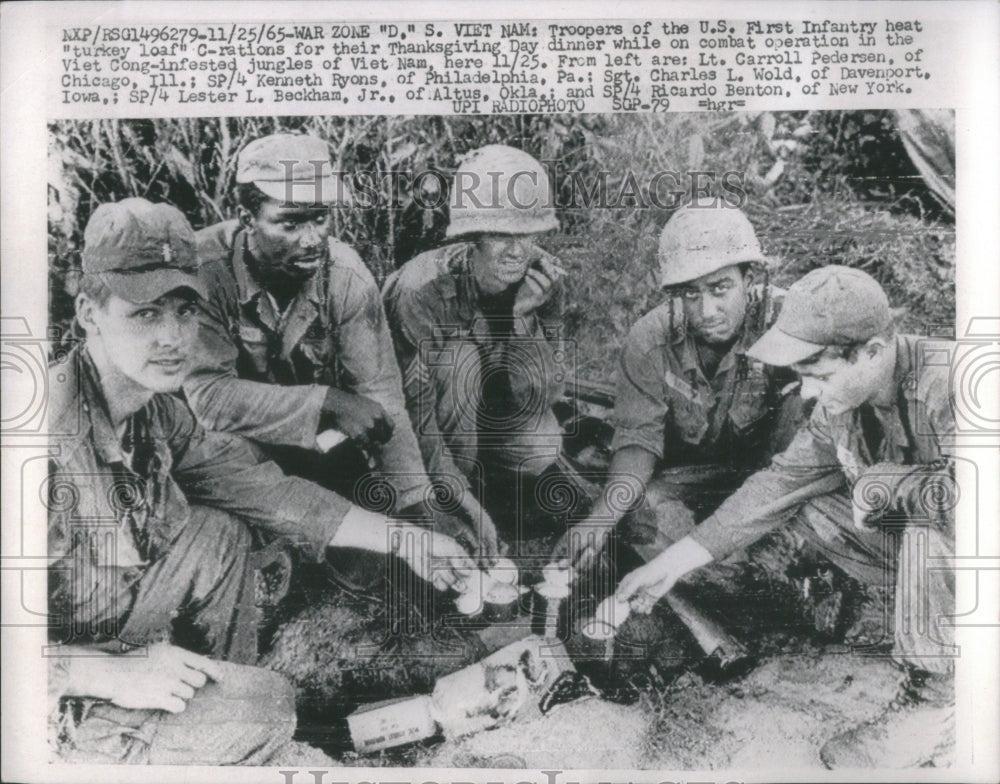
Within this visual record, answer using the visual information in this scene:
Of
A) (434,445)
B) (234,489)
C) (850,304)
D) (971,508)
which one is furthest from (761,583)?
(234,489)

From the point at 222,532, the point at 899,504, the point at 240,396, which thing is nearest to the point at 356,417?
the point at 240,396

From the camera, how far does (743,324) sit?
444cm

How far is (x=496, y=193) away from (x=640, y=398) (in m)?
1.15

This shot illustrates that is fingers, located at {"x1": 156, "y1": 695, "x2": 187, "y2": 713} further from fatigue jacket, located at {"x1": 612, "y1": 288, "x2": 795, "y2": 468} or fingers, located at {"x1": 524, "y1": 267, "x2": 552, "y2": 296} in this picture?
fingers, located at {"x1": 524, "y1": 267, "x2": 552, "y2": 296}

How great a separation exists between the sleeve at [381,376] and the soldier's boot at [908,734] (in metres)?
2.29

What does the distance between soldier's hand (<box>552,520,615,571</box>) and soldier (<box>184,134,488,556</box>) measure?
1.37 feet

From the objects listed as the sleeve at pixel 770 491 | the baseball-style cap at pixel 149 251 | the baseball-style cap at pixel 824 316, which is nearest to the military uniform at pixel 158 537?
the baseball-style cap at pixel 149 251

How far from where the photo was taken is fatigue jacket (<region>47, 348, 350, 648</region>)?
4.43 m

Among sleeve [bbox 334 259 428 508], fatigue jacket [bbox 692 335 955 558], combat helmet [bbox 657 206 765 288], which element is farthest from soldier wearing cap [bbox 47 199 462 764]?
combat helmet [bbox 657 206 765 288]

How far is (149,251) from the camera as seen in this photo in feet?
14.5

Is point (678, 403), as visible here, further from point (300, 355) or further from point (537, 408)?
point (300, 355)

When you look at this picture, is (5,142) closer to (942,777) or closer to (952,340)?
(952,340)

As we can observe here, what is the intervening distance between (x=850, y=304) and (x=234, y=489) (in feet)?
9.73

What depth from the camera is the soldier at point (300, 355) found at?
14.5 ft
